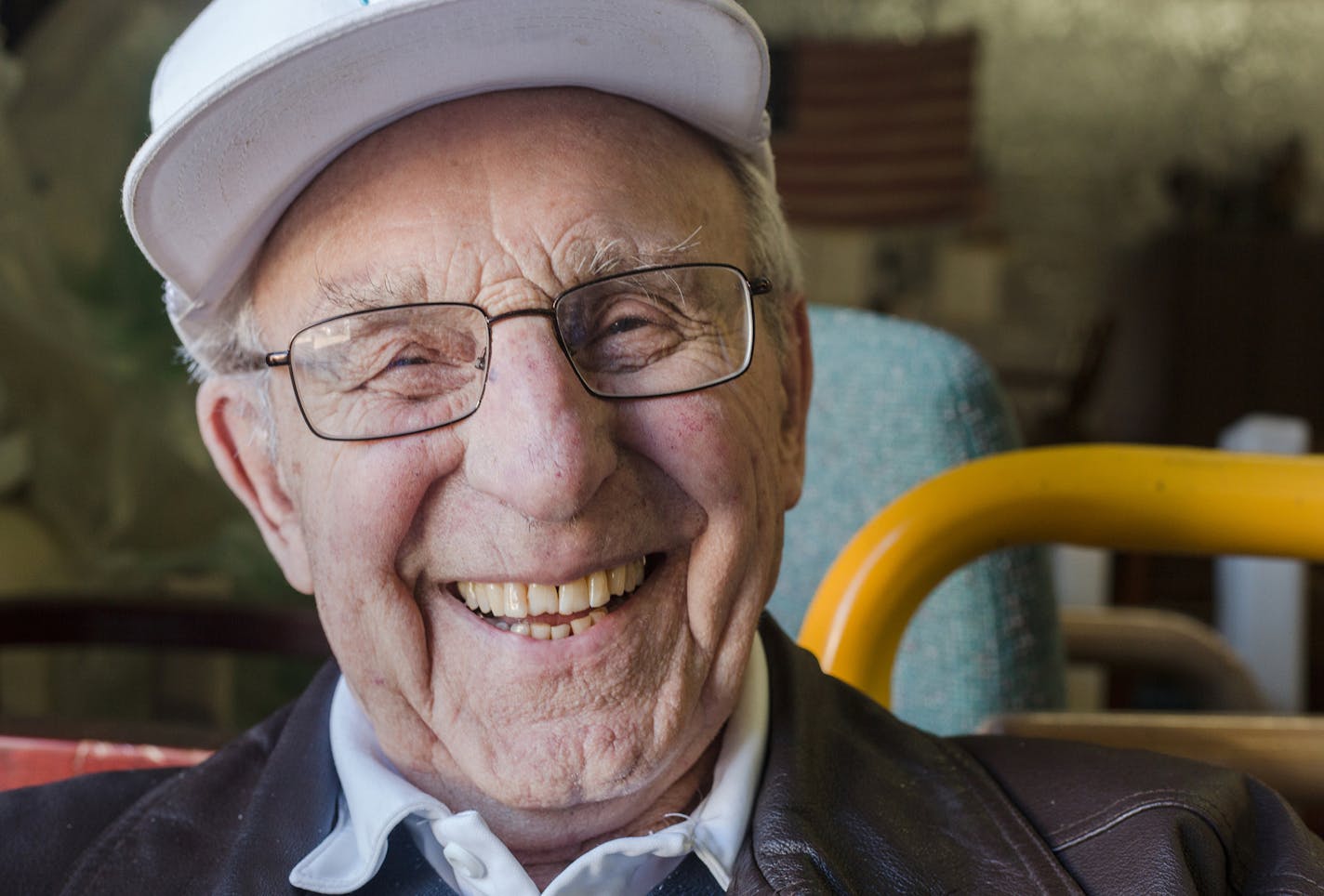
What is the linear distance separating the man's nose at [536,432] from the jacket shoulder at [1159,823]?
1.51ft

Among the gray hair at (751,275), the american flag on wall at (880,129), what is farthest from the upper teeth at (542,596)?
the american flag on wall at (880,129)

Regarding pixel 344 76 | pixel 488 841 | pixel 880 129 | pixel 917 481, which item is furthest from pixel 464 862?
pixel 880 129

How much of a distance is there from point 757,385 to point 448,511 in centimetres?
28

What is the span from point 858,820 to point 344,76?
2.23 feet

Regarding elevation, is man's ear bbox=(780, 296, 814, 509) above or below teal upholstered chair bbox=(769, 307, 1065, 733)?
above

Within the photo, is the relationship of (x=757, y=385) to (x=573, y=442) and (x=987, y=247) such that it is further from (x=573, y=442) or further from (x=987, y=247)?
(x=987, y=247)

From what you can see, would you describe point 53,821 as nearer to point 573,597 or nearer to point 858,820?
point 573,597

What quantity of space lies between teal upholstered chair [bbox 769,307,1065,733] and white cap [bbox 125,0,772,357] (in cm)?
69

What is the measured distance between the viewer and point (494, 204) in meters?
1.00

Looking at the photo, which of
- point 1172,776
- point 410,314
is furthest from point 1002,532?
point 410,314

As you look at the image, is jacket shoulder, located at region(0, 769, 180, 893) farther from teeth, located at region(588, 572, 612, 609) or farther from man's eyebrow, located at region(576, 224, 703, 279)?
man's eyebrow, located at region(576, 224, 703, 279)

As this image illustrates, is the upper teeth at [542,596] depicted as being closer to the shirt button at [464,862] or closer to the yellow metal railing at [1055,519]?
the shirt button at [464,862]

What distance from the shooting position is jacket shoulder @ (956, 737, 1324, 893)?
100 centimetres

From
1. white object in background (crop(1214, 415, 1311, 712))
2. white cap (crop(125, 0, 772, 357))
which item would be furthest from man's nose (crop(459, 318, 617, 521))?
white object in background (crop(1214, 415, 1311, 712))
